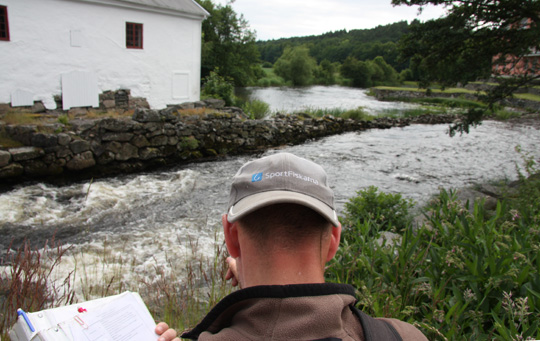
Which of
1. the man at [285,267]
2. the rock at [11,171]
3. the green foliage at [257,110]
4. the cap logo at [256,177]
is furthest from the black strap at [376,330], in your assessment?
the green foliage at [257,110]

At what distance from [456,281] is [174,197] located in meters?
7.46

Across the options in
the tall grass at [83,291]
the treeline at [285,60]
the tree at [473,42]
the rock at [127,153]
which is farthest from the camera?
the treeline at [285,60]

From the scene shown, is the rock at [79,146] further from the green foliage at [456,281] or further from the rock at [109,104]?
the green foliage at [456,281]

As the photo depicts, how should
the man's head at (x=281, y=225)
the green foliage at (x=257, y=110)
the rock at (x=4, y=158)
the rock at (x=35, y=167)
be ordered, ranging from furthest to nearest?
the green foliage at (x=257, y=110), the rock at (x=35, y=167), the rock at (x=4, y=158), the man's head at (x=281, y=225)

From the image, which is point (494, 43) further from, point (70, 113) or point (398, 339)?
point (70, 113)

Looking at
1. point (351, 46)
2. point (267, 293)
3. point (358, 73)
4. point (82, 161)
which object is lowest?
point (82, 161)

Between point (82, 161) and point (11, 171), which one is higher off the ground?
point (82, 161)

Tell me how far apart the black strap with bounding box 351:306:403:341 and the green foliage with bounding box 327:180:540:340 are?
50.4 inches

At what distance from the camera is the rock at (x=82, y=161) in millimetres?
10409

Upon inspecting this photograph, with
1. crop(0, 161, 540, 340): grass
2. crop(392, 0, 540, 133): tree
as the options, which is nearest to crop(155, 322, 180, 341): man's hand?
crop(0, 161, 540, 340): grass

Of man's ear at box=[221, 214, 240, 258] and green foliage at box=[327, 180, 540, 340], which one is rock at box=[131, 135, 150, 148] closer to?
green foliage at box=[327, 180, 540, 340]

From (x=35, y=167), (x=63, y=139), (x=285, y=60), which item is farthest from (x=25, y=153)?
(x=285, y=60)

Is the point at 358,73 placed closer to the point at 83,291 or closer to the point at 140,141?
the point at 140,141

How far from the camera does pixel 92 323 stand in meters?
1.46
